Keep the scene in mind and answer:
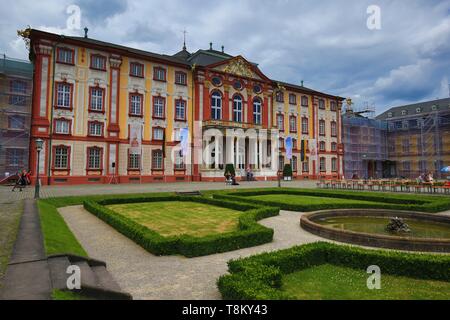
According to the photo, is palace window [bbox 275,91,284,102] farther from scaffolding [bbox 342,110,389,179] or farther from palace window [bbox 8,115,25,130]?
palace window [bbox 8,115,25,130]

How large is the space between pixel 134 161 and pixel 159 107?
294 inches

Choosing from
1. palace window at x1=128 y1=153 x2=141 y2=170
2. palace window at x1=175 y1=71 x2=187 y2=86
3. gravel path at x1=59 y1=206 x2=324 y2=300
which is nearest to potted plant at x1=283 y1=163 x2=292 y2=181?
palace window at x1=175 y1=71 x2=187 y2=86

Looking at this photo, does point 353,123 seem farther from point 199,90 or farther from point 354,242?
point 354,242

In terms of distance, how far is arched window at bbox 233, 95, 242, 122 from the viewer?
43.3m

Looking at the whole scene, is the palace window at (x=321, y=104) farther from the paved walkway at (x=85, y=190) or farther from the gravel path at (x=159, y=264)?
the gravel path at (x=159, y=264)

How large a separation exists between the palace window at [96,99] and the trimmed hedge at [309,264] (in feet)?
103

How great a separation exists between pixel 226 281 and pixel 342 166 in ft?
177

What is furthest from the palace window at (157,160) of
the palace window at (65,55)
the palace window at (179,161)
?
the palace window at (65,55)

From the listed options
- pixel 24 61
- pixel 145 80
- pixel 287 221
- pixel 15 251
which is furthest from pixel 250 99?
pixel 15 251

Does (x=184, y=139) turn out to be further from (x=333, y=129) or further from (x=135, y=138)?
(x=333, y=129)

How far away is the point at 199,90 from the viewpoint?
3950cm

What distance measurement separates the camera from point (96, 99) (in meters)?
32.9

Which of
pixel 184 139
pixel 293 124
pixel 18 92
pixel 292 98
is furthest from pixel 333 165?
pixel 18 92

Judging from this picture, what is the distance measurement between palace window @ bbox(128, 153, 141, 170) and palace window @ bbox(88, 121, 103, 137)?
4009 millimetres
